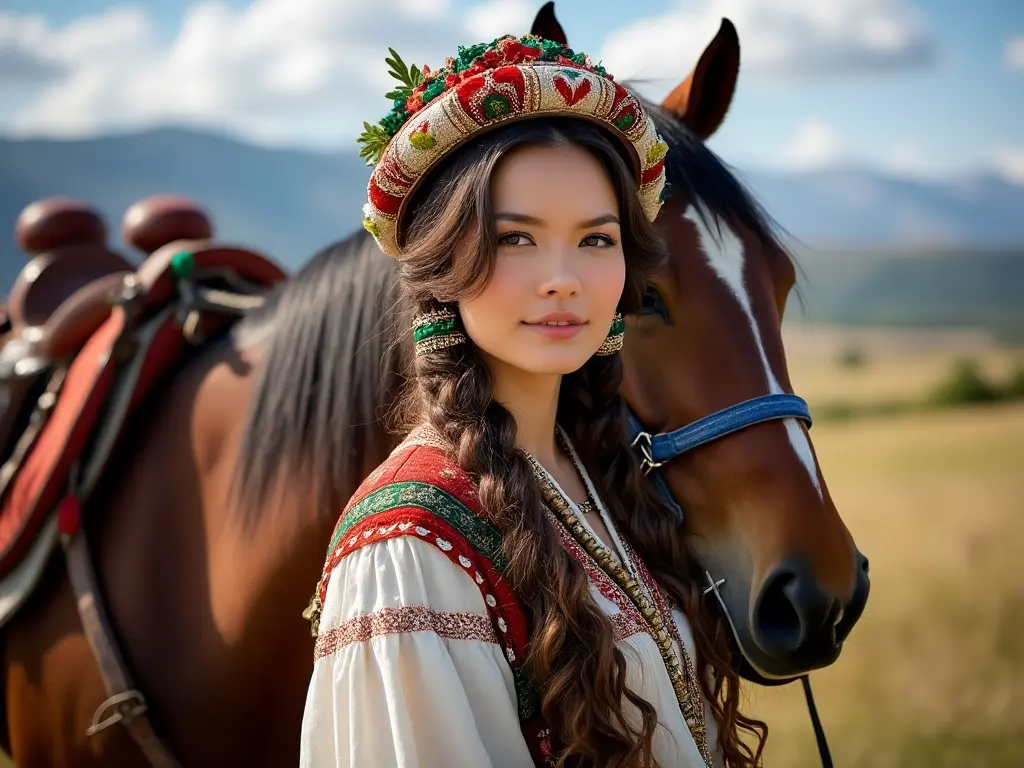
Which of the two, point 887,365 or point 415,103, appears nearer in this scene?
point 415,103

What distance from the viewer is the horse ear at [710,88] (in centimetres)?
203

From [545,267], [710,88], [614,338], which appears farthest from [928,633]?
[545,267]

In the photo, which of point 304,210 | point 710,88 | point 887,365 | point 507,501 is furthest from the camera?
point 304,210

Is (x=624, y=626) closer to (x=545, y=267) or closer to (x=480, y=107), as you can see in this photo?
(x=545, y=267)

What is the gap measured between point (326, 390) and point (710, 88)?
107cm

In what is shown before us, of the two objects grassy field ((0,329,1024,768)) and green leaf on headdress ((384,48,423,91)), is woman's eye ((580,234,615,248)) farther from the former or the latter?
grassy field ((0,329,1024,768))

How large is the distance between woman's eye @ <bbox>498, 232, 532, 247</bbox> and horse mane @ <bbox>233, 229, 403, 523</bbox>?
568 mm

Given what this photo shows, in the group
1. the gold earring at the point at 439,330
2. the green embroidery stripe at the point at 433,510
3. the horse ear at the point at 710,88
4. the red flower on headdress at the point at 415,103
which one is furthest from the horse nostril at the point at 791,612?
the horse ear at the point at 710,88

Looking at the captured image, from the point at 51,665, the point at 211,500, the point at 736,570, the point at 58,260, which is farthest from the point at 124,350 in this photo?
the point at 736,570

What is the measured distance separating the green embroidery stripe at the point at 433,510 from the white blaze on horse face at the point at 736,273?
65 cm

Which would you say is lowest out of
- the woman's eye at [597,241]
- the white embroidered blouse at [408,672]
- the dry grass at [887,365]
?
the white embroidered blouse at [408,672]

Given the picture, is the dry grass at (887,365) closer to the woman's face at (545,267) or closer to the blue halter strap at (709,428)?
the blue halter strap at (709,428)

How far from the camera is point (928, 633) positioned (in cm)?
643

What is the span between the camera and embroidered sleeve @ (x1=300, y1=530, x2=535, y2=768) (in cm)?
108
